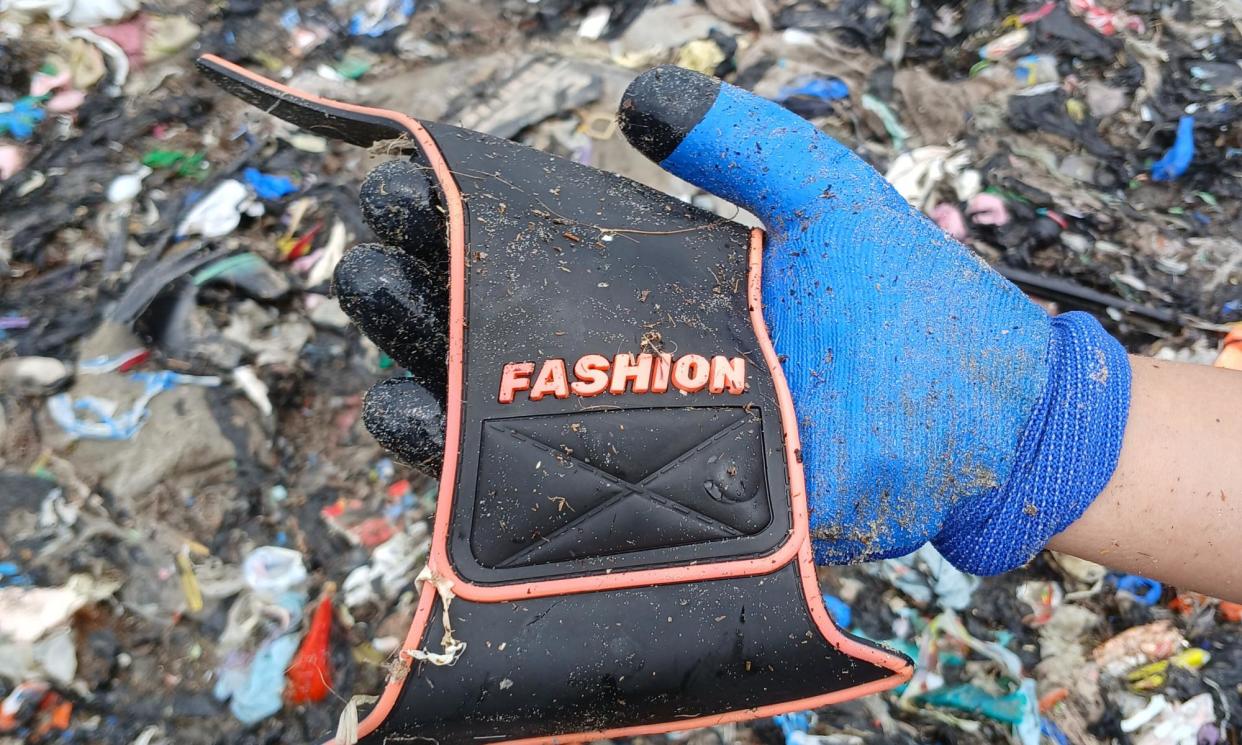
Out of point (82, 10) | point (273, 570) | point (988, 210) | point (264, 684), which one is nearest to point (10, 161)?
point (82, 10)

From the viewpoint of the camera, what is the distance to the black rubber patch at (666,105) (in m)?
1.52

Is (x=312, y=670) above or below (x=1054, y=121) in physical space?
below

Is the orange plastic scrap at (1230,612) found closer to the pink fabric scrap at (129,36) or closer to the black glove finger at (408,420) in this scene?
the black glove finger at (408,420)

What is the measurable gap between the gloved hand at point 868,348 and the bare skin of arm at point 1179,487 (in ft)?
0.18

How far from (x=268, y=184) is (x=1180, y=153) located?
3.23m

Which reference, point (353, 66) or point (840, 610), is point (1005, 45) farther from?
point (353, 66)

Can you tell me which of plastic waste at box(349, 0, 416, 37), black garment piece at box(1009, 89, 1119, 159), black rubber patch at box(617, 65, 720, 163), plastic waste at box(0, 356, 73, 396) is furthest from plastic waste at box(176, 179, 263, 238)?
black garment piece at box(1009, 89, 1119, 159)

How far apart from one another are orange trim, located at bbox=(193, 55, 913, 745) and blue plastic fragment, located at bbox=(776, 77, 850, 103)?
164cm

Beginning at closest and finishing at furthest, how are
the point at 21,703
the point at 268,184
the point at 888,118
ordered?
the point at 21,703 < the point at 268,184 < the point at 888,118

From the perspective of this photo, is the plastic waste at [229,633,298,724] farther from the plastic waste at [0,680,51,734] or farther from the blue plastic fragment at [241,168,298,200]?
the blue plastic fragment at [241,168,298,200]

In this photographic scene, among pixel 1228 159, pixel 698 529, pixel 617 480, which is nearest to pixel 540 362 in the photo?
pixel 617 480

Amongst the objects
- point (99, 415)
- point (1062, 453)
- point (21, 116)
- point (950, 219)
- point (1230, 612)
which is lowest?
point (99, 415)

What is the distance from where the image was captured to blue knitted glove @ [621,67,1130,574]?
1.43 meters

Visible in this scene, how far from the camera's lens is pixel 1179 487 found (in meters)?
1.41
